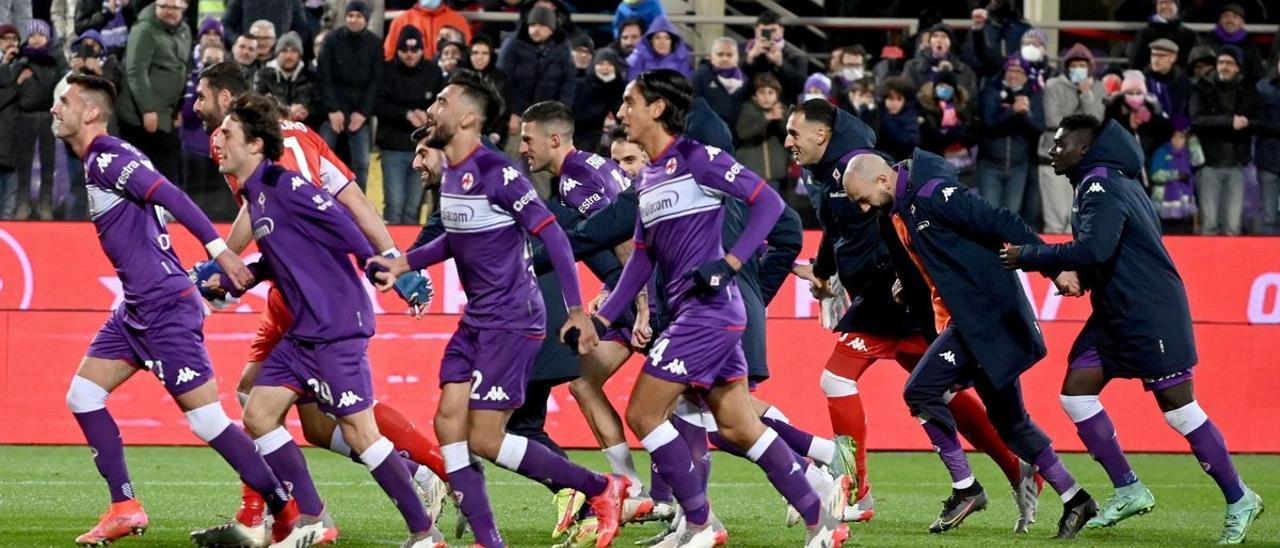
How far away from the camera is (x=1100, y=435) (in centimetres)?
965

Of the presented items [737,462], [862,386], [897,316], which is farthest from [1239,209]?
[897,316]

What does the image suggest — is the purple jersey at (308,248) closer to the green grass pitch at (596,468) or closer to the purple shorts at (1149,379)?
the green grass pitch at (596,468)

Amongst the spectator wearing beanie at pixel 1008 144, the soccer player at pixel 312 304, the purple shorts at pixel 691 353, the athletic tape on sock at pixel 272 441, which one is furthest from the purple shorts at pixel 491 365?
the spectator wearing beanie at pixel 1008 144

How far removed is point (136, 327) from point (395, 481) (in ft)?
5.11

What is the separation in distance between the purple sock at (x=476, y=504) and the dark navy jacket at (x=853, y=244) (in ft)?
10.2

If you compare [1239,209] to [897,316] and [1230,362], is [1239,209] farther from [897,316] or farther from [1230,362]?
[897,316]

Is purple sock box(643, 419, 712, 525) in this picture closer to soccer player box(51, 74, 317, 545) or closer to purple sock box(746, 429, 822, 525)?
purple sock box(746, 429, 822, 525)

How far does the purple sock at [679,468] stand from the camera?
805 centimetres

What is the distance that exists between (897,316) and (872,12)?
10827mm

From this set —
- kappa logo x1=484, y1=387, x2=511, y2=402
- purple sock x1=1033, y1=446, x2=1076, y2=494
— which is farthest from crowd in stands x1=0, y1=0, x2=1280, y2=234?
kappa logo x1=484, y1=387, x2=511, y2=402

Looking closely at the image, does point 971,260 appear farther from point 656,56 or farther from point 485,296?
point 656,56

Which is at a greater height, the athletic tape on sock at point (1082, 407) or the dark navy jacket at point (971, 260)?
the dark navy jacket at point (971, 260)

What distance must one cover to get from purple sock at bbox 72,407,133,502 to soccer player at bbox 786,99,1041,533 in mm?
3909

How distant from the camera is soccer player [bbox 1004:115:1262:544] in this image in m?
9.32
